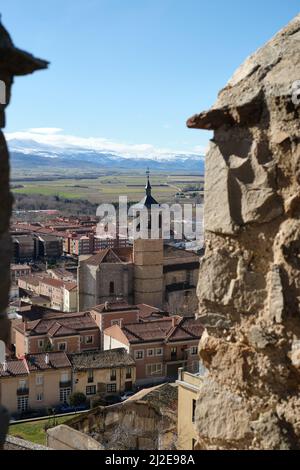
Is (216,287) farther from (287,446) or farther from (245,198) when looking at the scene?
(287,446)

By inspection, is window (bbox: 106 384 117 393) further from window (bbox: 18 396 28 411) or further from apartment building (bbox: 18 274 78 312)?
apartment building (bbox: 18 274 78 312)

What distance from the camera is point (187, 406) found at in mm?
11375

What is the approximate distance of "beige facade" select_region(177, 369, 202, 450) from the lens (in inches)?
412

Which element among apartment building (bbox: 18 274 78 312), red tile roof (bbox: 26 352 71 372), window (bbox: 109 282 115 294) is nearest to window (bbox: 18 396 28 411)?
red tile roof (bbox: 26 352 71 372)

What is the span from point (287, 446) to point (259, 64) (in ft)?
5.86

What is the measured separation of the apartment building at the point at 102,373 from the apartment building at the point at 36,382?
43 centimetres

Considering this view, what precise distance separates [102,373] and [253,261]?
22.7 m

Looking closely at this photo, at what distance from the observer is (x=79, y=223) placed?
8762cm

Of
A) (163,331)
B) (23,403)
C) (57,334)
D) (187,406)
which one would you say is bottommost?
(23,403)

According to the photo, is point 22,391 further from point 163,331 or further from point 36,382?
point 163,331

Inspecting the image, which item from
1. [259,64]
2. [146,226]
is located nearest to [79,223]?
[146,226]

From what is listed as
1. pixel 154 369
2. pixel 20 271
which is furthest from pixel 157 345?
pixel 20 271

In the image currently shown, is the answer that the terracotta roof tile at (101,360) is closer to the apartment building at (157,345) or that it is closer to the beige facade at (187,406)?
the apartment building at (157,345)

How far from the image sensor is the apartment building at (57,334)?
94.3ft
